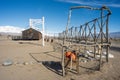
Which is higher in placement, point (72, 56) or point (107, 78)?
point (72, 56)

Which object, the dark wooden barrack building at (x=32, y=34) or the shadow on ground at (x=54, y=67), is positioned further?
the dark wooden barrack building at (x=32, y=34)

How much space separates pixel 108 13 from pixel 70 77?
5.83m

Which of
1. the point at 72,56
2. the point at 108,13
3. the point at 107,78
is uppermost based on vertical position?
the point at 108,13

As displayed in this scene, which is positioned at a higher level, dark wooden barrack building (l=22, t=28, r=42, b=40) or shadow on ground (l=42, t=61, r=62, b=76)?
dark wooden barrack building (l=22, t=28, r=42, b=40)

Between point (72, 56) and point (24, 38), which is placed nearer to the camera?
point (72, 56)

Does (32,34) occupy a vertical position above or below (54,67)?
above

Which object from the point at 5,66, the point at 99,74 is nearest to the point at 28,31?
the point at 5,66

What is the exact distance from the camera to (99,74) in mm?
8188

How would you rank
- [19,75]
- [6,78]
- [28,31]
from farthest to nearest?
[28,31]
[19,75]
[6,78]

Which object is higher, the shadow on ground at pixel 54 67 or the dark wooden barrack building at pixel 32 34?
the dark wooden barrack building at pixel 32 34

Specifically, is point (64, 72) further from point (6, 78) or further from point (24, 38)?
point (24, 38)

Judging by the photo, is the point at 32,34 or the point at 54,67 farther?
the point at 32,34

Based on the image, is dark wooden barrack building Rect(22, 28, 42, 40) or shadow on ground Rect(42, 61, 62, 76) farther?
dark wooden barrack building Rect(22, 28, 42, 40)

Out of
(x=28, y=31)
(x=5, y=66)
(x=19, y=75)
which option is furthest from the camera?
(x=28, y=31)
